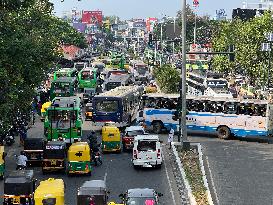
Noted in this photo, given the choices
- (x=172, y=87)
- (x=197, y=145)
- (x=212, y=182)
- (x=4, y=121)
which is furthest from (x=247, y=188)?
(x=172, y=87)

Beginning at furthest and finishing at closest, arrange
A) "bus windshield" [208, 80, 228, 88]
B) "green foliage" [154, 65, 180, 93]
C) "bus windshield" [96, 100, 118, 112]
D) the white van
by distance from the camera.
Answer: "green foliage" [154, 65, 180, 93], "bus windshield" [208, 80, 228, 88], "bus windshield" [96, 100, 118, 112], the white van

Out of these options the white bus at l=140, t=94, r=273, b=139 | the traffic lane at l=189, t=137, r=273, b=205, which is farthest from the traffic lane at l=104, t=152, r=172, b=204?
the white bus at l=140, t=94, r=273, b=139

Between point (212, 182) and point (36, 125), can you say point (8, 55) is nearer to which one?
point (212, 182)

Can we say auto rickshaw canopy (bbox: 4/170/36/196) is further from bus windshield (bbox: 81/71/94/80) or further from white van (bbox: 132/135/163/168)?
bus windshield (bbox: 81/71/94/80)

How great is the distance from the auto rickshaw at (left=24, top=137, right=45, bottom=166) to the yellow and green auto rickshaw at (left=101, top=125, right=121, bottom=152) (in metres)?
5.29

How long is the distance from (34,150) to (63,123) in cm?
542

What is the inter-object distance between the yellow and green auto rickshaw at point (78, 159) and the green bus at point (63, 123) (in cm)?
653

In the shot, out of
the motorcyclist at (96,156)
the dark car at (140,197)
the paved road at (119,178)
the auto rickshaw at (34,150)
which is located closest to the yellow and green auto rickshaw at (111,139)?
the paved road at (119,178)

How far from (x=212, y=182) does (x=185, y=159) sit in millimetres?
4785

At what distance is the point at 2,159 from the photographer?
30734 mm

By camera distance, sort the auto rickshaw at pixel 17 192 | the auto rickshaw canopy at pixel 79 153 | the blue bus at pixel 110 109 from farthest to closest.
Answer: the blue bus at pixel 110 109, the auto rickshaw canopy at pixel 79 153, the auto rickshaw at pixel 17 192

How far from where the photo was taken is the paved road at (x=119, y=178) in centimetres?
2855

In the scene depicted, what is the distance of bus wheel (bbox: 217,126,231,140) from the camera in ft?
146

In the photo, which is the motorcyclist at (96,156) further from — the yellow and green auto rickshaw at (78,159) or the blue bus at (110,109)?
the blue bus at (110,109)
